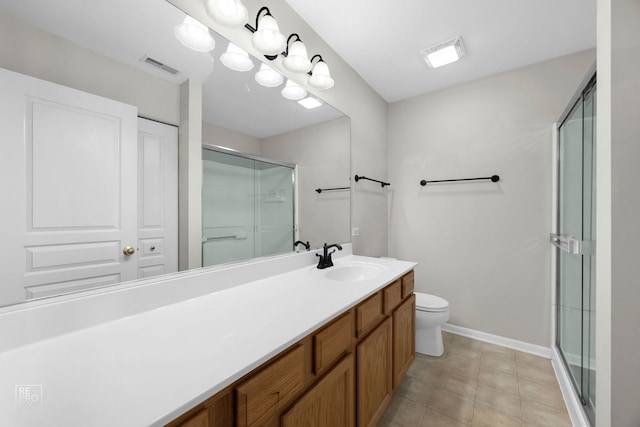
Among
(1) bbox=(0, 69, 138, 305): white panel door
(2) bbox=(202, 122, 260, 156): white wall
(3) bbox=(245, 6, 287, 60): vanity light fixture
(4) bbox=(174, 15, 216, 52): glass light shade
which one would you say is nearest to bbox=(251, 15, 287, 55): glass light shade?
(3) bbox=(245, 6, 287, 60): vanity light fixture

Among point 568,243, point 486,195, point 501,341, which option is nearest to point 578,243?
point 568,243

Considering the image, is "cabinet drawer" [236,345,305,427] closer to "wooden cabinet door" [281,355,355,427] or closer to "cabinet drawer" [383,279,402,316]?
"wooden cabinet door" [281,355,355,427]

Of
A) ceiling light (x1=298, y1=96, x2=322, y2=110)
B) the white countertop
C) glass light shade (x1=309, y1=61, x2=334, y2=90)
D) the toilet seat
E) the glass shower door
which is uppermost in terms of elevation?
glass light shade (x1=309, y1=61, x2=334, y2=90)

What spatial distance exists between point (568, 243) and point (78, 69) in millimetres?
2522

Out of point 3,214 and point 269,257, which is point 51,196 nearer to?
point 3,214

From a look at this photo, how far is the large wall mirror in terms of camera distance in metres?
0.71

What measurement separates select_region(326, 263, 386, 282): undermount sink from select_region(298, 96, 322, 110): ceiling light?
3.70ft

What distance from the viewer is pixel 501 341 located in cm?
223

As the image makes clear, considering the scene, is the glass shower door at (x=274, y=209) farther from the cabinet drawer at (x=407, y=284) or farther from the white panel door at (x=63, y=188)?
the cabinet drawer at (x=407, y=284)

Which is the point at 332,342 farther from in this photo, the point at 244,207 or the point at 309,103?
the point at 309,103

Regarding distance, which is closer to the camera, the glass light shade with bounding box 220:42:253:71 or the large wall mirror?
the large wall mirror

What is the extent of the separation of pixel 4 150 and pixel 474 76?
298 cm

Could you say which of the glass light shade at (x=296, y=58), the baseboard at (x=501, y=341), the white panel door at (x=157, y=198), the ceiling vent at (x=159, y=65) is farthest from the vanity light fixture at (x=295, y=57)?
the baseboard at (x=501, y=341)

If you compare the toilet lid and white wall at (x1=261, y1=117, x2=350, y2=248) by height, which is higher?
white wall at (x1=261, y1=117, x2=350, y2=248)
